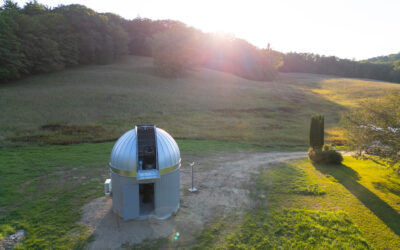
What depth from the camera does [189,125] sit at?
107 feet

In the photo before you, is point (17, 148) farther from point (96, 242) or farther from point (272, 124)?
point (272, 124)

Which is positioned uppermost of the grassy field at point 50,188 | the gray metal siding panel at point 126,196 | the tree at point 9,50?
the tree at point 9,50

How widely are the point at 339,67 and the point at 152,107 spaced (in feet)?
324

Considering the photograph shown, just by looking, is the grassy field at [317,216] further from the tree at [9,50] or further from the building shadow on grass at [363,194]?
the tree at [9,50]

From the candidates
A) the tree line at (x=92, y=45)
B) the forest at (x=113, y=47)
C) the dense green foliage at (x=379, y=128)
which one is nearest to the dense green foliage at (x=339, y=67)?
the forest at (x=113, y=47)

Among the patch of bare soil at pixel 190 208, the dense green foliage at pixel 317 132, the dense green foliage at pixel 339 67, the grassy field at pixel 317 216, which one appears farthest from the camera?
the dense green foliage at pixel 339 67

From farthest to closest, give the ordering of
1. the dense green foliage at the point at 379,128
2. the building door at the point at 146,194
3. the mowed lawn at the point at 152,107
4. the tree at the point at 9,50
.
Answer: the tree at the point at 9,50 < the mowed lawn at the point at 152,107 < the dense green foliage at the point at 379,128 < the building door at the point at 146,194

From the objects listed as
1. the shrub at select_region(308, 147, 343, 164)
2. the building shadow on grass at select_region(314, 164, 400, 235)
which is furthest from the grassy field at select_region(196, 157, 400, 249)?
the shrub at select_region(308, 147, 343, 164)

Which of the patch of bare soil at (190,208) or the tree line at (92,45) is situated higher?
the tree line at (92,45)

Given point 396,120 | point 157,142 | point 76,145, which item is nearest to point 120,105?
point 76,145

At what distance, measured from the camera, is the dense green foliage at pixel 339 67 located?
323 ft

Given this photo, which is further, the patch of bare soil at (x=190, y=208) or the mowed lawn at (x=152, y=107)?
the mowed lawn at (x=152, y=107)

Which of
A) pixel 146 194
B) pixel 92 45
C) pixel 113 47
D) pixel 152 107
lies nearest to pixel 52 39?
pixel 92 45

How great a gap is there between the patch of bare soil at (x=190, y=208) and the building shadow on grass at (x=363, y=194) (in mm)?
4970
